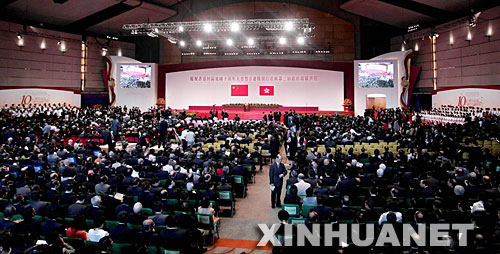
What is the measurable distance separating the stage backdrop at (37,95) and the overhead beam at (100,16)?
19.3 feet

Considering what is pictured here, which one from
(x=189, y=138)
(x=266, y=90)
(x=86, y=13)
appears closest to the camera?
(x=189, y=138)

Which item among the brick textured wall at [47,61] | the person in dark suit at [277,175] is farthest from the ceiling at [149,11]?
the person in dark suit at [277,175]

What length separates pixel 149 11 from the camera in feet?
98.0

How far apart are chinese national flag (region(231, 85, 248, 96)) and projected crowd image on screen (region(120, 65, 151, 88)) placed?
27.4ft

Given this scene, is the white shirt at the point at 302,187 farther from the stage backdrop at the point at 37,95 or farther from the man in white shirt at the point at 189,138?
the stage backdrop at the point at 37,95

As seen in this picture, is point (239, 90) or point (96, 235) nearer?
point (96, 235)

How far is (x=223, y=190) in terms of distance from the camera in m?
7.96

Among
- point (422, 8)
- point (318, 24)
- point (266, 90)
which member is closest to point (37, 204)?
point (266, 90)

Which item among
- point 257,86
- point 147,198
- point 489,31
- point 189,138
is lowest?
point 147,198

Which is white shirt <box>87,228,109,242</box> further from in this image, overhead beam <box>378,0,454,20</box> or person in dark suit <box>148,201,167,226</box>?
overhead beam <box>378,0,454,20</box>

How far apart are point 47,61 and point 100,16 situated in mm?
5937

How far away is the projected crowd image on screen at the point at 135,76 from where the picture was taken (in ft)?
105

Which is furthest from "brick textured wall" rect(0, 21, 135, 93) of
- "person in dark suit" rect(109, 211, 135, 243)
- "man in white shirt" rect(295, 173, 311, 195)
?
"man in white shirt" rect(295, 173, 311, 195)

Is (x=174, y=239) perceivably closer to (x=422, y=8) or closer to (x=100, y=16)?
(x=422, y=8)
